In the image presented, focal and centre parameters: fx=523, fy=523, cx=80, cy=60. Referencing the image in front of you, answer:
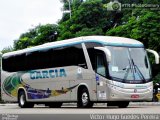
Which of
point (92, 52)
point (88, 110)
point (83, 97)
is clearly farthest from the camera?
point (83, 97)

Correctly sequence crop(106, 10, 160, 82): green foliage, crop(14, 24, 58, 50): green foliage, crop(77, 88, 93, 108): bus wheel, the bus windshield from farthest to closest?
crop(14, 24, 58, 50): green foliage
crop(106, 10, 160, 82): green foliage
crop(77, 88, 93, 108): bus wheel
the bus windshield

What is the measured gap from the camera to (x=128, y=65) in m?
21.9

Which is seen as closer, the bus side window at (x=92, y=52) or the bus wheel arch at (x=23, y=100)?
the bus side window at (x=92, y=52)

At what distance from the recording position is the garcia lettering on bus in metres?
24.4

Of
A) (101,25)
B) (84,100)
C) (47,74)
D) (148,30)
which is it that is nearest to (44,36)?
(101,25)

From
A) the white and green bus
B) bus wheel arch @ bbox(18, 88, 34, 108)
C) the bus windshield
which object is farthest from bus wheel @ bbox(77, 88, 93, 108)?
bus wheel arch @ bbox(18, 88, 34, 108)

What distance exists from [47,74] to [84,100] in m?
3.66

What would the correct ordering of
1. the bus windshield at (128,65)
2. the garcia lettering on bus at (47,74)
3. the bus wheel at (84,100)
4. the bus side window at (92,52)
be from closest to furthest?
the bus windshield at (128,65) → the bus side window at (92,52) → the bus wheel at (84,100) → the garcia lettering on bus at (47,74)

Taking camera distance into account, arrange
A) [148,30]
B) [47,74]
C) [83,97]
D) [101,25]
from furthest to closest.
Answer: [101,25] → [148,30] → [47,74] → [83,97]

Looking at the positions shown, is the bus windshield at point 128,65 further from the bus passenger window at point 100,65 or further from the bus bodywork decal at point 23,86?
the bus bodywork decal at point 23,86

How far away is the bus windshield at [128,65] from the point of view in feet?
70.9

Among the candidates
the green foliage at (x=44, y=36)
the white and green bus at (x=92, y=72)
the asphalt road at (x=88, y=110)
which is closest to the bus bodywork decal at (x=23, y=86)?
the white and green bus at (x=92, y=72)

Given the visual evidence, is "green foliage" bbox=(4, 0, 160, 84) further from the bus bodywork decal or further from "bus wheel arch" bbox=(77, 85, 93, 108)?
"bus wheel arch" bbox=(77, 85, 93, 108)

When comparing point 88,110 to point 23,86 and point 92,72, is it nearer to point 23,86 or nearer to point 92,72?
point 92,72
